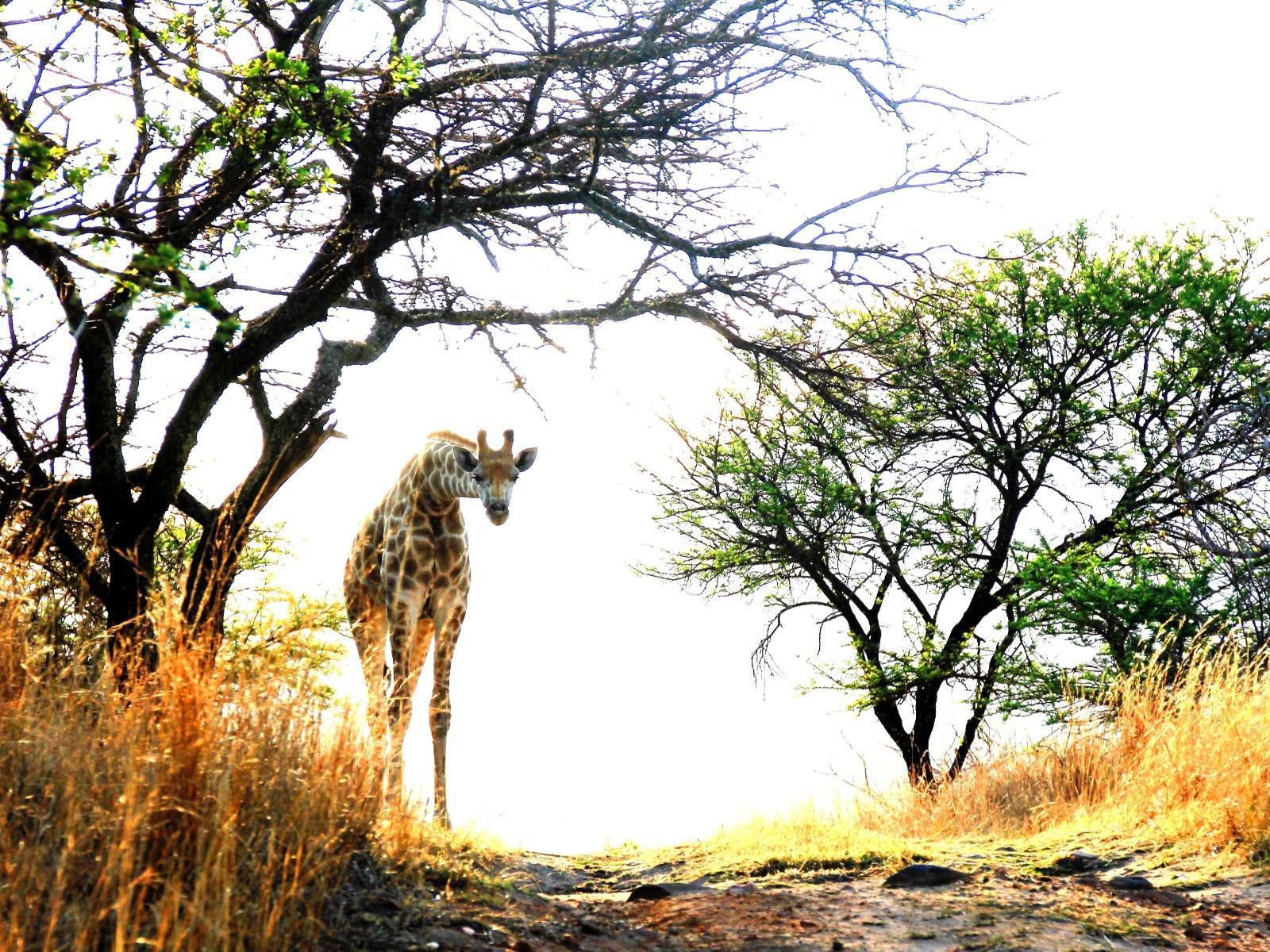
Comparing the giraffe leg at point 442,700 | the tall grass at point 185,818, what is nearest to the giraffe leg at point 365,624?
the giraffe leg at point 442,700

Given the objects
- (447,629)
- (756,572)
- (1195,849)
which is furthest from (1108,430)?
(447,629)

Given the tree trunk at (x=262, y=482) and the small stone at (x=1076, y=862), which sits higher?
the tree trunk at (x=262, y=482)

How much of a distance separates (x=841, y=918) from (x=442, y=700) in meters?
4.13

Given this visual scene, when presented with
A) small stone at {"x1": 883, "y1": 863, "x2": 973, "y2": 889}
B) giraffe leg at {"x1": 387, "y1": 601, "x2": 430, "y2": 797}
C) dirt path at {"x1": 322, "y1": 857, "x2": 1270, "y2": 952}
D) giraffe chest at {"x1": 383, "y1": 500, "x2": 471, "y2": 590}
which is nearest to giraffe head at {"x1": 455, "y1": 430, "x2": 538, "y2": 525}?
giraffe chest at {"x1": 383, "y1": 500, "x2": 471, "y2": 590}

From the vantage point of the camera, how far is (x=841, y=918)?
724cm

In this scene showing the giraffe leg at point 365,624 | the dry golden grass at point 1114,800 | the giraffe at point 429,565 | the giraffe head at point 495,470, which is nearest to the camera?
the dry golden grass at point 1114,800

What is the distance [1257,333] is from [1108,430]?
102 inches

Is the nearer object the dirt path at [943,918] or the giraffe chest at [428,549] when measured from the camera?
the dirt path at [943,918]

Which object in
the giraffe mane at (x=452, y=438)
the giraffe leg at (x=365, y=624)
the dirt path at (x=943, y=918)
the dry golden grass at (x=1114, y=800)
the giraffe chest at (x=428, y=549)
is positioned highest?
the giraffe mane at (x=452, y=438)

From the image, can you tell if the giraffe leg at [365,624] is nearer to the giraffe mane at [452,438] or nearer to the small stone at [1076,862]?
the giraffe mane at [452,438]

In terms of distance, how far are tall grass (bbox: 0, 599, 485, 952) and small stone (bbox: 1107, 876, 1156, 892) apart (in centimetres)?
443

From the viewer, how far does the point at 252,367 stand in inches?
503

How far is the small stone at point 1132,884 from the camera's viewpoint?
8.29 m

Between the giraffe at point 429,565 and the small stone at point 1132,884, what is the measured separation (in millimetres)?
4801
